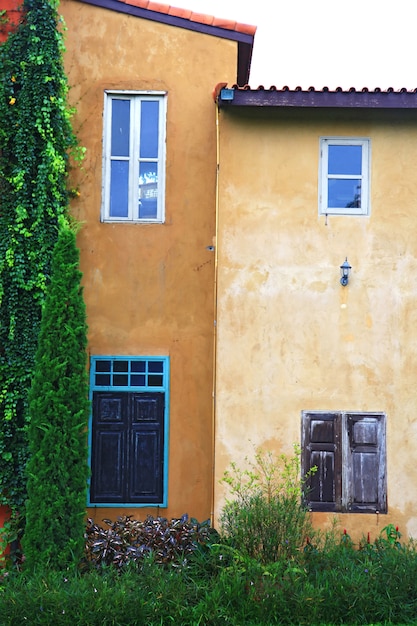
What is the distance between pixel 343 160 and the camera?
10.1 m

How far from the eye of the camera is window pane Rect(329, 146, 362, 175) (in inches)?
397

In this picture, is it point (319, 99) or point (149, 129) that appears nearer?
point (319, 99)

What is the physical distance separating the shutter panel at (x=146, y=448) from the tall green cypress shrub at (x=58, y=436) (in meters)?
1.48

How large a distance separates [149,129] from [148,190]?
2.98 feet

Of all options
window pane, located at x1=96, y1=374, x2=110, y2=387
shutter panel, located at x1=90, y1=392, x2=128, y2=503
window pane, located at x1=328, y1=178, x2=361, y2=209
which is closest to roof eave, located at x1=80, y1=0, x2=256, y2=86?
window pane, located at x1=328, y1=178, x2=361, y2=209

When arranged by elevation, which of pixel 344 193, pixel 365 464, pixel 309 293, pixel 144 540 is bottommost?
pixel 144 540

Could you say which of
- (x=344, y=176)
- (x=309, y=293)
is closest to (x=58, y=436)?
(x=309, y=293)

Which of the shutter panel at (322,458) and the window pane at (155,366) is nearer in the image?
the shutter panel at (322,458)

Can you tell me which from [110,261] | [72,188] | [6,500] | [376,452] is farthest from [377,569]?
[72,188]

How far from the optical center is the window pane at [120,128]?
35.0 ft

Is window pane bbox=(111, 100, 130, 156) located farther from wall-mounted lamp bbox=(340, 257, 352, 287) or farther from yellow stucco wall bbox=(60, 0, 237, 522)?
wall-mounted lamp bbox=(340, 257, 352, 287)

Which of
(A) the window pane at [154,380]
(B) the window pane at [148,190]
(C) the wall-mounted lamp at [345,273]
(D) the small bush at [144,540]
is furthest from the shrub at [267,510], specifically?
(B) the window pane at [148,190]

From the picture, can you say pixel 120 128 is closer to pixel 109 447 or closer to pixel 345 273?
pixel 345 273

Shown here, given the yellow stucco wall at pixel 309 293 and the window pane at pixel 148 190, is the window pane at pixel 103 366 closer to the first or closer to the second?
the yellow stucco wall at pixel 309 293
